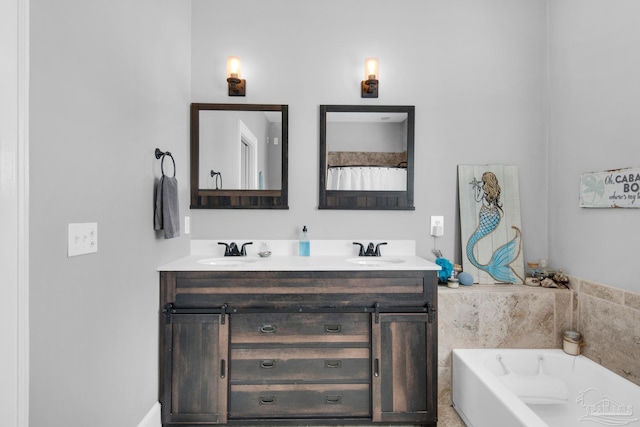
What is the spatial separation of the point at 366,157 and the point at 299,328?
121 cm

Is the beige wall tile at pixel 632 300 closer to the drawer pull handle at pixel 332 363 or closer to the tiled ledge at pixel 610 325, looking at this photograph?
the tiled ledge at pixel 610 325

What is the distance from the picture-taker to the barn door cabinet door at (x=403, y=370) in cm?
176

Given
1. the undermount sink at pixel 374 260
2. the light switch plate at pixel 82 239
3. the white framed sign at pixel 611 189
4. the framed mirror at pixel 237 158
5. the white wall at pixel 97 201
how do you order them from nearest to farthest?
the white wall at pixel 97 201 < the light switch plate at pixel 82 239 < the white framed sign at pixel 611 189 < the undermount sink at pixel 374 260 < the framed mirror at pixel 237 158

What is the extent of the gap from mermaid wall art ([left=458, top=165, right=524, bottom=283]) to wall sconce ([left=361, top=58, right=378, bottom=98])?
0.81 meters

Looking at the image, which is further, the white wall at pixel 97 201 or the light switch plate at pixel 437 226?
the light switch plate at pixel 437 226

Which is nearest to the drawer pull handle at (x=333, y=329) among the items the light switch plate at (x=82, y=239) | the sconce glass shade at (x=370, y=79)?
the light switch plate at (x=82, y=239)

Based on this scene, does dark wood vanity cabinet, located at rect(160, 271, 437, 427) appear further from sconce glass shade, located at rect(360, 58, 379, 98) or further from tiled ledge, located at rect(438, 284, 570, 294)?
sconce glass shade, located at rect(360, 58, 379, 98)

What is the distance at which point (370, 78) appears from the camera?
2.16 meters

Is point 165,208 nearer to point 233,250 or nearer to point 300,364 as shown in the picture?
point 233,250

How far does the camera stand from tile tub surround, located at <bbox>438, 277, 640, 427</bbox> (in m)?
1.82

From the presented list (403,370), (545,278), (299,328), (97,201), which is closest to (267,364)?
(299,328)

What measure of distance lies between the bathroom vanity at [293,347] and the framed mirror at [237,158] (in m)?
0.60

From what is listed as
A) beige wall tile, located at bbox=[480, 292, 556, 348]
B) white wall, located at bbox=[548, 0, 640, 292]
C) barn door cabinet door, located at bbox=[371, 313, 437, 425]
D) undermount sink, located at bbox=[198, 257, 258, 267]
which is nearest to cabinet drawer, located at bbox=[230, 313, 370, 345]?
barn door cabinet door, located at bbox=[371, 313, 437, 425]

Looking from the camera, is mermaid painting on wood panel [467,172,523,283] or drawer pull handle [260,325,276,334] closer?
drawer pull handle [260,325,276,334]
